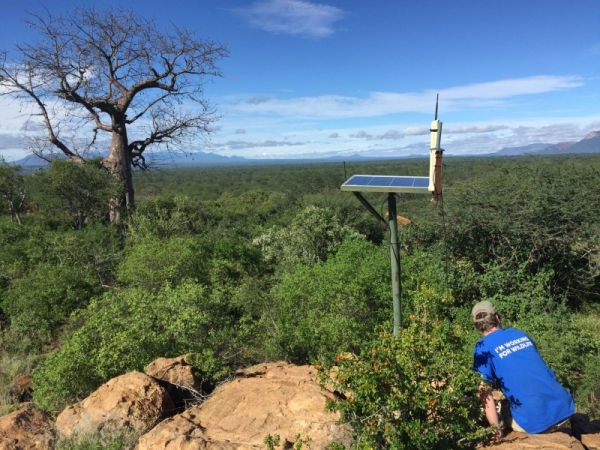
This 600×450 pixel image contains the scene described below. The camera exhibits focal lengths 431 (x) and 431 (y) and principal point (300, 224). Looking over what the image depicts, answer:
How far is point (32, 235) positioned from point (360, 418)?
13.3 metres

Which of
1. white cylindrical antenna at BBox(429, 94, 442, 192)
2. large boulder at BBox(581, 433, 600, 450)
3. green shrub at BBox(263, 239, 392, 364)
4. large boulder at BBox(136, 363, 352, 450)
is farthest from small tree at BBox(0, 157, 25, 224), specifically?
large boulder at BBox(581, 433, 600, 450)

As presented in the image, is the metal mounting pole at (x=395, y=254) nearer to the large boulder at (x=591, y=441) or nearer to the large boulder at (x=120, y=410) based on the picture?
the large boulder at (x=591, y=441)

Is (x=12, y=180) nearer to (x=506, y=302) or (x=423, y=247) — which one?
(x=423, y=247)

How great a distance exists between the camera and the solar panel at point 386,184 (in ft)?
14.2

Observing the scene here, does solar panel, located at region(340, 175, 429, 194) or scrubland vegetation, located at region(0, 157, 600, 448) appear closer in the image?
scrubland vegetation, located at region(0, 157, 600, 448)

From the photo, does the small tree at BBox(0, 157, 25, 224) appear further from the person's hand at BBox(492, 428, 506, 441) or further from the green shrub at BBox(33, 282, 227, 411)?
the person's hand at BBox(492, 428, 506, 441)

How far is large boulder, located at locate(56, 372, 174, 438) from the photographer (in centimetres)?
464

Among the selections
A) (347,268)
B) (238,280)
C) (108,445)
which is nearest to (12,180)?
(238,280)

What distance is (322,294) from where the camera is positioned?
7555 mm

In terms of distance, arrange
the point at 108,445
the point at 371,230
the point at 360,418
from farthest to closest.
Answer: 1. the point at 371,230
2. the point at 108,445
3. the point at 360,418

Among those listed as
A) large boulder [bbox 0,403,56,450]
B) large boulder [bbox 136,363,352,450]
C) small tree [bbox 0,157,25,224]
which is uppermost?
small tree [bbox 0,157,25,224]

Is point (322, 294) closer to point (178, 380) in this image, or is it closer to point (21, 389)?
point (178, 380)

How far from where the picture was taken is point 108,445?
4.40 meters

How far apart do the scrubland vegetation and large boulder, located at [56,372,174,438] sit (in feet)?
3.50
